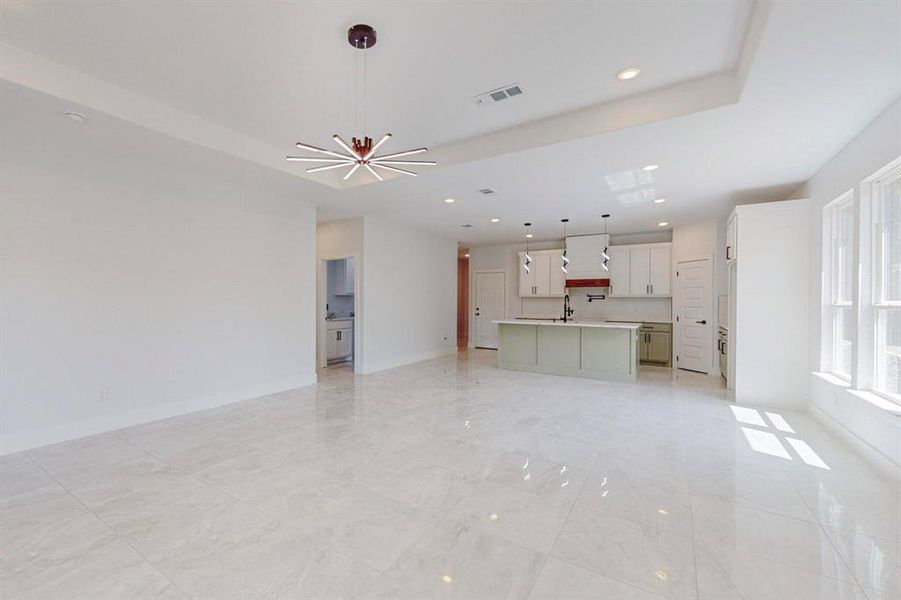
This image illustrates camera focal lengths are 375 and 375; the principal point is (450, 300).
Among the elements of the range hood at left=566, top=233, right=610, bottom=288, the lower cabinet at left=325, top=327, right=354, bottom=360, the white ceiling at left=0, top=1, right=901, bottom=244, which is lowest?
the lower cabinet at left=325, top=327, right=354, bottom=360

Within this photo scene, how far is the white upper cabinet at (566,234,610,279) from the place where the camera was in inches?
320

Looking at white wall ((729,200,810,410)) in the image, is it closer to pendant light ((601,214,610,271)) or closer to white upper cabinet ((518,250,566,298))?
pendant light ((601,214,610,271))

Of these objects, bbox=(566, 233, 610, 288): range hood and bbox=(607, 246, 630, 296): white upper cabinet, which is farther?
bbox=(566, 233, 610, 288): range hood

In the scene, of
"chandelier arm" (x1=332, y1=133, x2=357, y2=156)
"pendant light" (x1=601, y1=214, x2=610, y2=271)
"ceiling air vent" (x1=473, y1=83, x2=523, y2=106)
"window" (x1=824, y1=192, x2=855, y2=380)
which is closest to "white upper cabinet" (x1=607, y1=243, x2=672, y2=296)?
"pendant light" (x1=601, y1=214, x2=610, y2=271)

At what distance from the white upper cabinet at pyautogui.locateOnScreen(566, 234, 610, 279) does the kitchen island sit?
198 cm

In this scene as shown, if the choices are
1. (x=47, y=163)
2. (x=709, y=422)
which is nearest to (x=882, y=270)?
(x=709, y=422)

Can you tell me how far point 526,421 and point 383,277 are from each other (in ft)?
13.3

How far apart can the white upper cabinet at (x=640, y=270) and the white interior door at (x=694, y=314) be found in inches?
13.3

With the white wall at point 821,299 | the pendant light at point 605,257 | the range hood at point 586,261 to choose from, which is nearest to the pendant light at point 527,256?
the range hood at point 586,261

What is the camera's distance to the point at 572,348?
21.2 feet

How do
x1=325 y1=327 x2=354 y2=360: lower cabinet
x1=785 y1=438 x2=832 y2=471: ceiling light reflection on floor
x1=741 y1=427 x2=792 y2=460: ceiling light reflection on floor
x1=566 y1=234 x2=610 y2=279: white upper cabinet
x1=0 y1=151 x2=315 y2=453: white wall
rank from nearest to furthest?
x1=785 y1=438 x2=832 y2=471: ceiling light reflection on floor < x1=741 y1=427 x2=792 y2=460: ceiling light reflection on floor < x1=0 y1=151 x2=315 y2=453: white wall < x1=325 y1=327 x2=354 y2=360: lower cabinet < x1=566 y1=234 x2=610 y2=279: white upper cabinet

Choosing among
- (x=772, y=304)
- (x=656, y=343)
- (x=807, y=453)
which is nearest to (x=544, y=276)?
(x=656, y=343)

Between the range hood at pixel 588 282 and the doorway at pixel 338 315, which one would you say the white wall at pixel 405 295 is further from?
the range hood at pixel 588 282

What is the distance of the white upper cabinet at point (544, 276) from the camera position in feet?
28.9
